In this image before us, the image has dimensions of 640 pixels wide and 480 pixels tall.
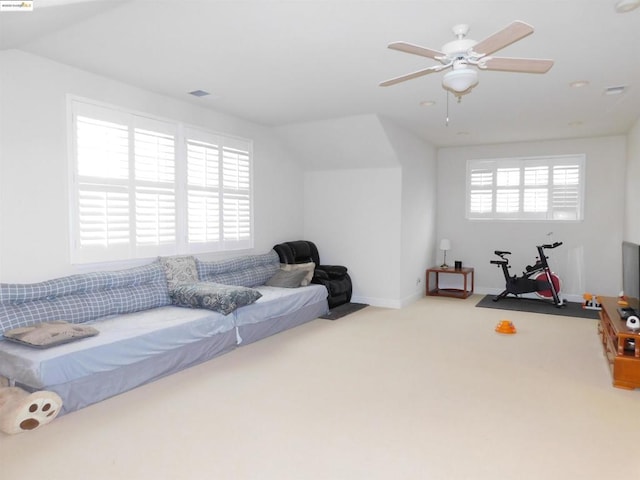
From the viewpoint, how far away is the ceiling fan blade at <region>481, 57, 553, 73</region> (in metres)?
2.70

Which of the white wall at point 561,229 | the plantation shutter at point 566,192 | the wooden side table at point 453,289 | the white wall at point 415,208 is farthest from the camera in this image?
the wooden side table at point 453,289

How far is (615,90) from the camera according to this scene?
4.46 metres

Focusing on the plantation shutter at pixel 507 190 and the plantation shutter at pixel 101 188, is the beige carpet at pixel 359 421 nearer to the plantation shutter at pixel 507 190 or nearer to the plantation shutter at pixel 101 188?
the plantation shutter at pixel 101 188

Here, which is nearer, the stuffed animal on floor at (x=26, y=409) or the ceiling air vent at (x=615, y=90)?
the stuffed animal on floor at (x=26, y=409)

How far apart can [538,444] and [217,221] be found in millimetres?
4156

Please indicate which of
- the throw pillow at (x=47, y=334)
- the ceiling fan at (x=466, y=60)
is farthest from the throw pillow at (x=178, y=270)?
the ceiling fan at (x=466, y=60)

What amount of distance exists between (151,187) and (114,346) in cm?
195

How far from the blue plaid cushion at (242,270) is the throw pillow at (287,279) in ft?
0.42

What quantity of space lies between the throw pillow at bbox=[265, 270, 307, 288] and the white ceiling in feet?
6.86

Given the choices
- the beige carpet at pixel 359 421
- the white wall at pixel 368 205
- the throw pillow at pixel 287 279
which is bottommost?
the beige carpet at pixel 359 421

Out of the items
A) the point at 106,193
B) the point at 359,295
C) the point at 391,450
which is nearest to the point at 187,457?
the point at 391,450

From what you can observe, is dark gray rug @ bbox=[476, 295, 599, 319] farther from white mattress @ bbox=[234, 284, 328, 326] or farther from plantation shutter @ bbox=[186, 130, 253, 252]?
plantation shutter @ bbox=[186, 130, 253, 252]

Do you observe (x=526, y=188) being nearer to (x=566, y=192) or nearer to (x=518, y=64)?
(x=566, y=192)

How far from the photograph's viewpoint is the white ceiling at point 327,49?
276cm
